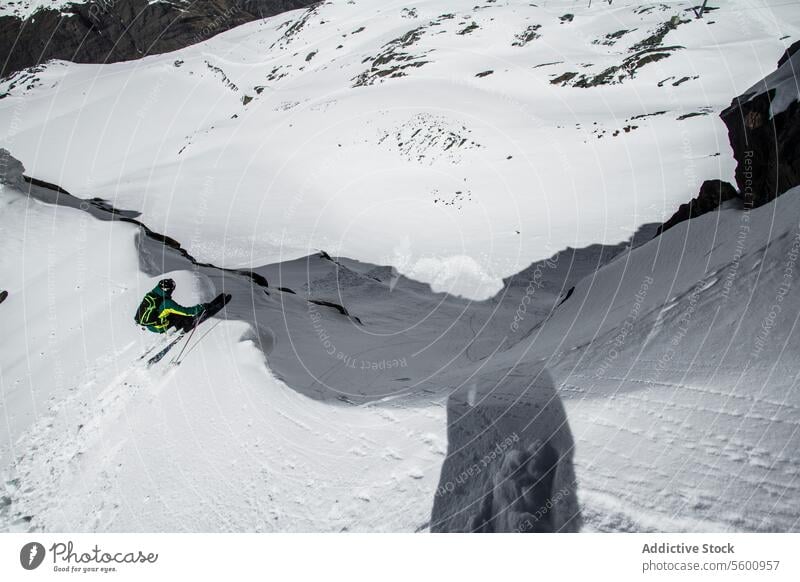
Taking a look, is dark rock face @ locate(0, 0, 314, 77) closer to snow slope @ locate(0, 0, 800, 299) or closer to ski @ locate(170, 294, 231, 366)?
snow slope @ locate(0, 0, 800, 299)

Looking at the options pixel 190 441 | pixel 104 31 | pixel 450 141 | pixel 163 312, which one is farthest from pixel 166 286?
pixel 104 31

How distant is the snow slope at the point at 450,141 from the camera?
1587 cm

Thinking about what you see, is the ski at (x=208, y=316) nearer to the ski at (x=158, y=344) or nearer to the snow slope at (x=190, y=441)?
the snow slope at (x=190, y=441)

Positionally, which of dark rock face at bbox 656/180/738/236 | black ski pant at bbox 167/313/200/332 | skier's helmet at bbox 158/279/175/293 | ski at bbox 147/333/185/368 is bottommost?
dark rock face at bbox 656/180/738/236

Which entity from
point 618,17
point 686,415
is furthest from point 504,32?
point 686,415

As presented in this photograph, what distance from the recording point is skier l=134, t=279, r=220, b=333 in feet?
18.3

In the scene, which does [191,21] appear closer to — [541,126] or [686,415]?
[541,126]

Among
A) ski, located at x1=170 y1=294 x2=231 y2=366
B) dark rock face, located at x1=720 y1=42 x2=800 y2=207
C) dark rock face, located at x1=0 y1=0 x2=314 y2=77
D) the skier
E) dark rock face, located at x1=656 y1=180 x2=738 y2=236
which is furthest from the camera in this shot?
dark rock face, located at x1=0 y1=0 x2=314 y2=77

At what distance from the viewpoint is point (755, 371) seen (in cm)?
348

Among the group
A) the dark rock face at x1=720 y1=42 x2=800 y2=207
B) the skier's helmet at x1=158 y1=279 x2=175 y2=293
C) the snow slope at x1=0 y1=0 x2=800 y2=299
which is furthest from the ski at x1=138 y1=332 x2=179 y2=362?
the dark rock face at x1=720 y1=42 x2=800 y2=207

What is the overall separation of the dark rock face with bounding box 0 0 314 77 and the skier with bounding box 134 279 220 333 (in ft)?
245

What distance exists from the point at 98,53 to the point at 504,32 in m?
61.6

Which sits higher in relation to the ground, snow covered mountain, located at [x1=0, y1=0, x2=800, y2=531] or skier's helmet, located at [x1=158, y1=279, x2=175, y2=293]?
skier's helmet, located at [x1=158, y1=279, x2=175, y2=293]

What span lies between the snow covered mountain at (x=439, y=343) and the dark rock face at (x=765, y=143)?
0.10 m
